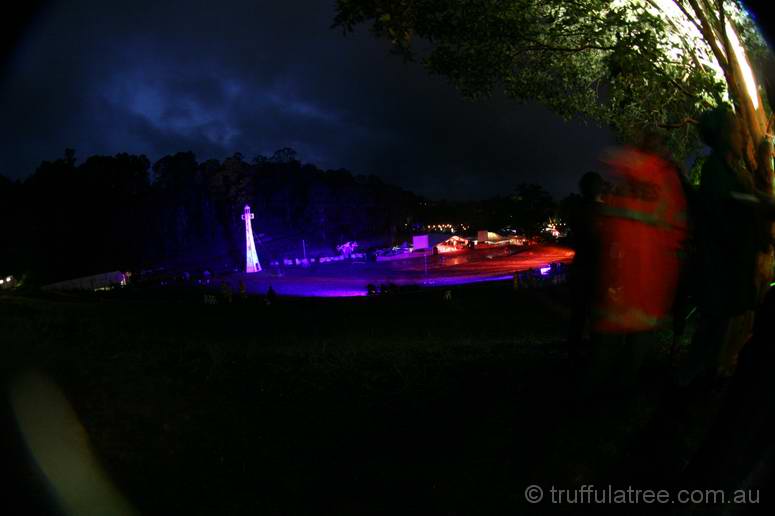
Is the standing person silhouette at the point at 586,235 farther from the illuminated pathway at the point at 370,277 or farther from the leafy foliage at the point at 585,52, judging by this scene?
the illuminated pathway at the point at 370,277

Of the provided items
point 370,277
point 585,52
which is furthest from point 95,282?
point 585,52

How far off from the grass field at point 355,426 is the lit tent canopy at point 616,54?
2768 mm

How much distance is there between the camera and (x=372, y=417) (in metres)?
4.79

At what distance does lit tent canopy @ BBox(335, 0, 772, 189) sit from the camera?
5957mm

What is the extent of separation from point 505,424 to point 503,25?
6176mm

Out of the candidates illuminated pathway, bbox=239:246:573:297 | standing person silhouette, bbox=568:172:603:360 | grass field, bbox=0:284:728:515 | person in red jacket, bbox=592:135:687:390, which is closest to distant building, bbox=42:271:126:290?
illuminated pathway, bbox=239:246:573:297

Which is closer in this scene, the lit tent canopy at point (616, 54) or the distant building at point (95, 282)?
the lit tent canopy at point (616, 54)

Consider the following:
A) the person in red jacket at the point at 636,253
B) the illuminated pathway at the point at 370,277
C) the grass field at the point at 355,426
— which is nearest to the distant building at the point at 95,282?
the illuminated pathway at the point at 370,277

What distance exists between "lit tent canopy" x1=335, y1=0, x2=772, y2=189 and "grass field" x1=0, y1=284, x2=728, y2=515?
9.08 ft

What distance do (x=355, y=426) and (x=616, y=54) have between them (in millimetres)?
5416

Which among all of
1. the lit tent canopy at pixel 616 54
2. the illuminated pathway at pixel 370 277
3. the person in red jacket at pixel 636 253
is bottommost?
the illuminated pathway at pixel 370 277

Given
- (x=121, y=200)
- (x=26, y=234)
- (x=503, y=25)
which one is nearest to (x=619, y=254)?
(x=503, y=25)

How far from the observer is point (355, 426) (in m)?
4.64

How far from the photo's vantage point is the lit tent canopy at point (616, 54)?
5.96m
